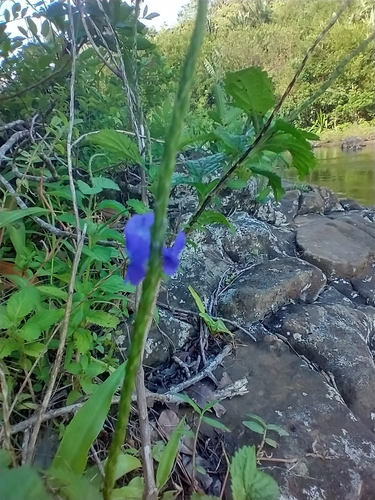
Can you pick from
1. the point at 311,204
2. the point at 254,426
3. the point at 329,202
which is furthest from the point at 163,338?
the point at 329,202

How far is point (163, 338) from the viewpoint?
0.73m

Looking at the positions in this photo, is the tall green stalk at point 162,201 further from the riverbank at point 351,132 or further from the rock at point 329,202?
the riverbank at point 351,132

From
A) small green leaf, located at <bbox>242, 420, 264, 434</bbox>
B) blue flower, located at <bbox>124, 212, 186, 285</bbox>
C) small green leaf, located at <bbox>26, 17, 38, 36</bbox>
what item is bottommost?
small green leaf, located at <bbox>242, 420, 264, 434</bbox>

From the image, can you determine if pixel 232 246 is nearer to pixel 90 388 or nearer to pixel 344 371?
pixel 344 371

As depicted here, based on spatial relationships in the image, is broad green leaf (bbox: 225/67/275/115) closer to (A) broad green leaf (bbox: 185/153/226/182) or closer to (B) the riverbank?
(A) broad green leaf (bbox: 185/153/226/182)

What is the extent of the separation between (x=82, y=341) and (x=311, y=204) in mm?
1255

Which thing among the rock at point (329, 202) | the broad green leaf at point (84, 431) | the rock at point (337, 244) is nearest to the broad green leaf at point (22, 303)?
the broad green leaf at point (84, 431)

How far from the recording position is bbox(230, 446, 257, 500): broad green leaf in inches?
15.6

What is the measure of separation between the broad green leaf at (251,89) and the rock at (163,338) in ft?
1.41

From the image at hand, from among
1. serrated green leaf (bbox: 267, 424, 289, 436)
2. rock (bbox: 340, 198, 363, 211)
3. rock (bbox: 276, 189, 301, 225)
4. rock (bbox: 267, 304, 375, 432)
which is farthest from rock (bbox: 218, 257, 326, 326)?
rock (bbox: 340, 198, 363, 211)

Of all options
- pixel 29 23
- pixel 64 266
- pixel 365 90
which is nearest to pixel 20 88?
pixel 29 23

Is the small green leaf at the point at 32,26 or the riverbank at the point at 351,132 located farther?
the riverbank at the point at 351,132

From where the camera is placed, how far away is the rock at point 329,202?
1659 mm

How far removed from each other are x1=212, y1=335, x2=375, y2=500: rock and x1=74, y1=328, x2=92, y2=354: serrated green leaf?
0.26 metres
